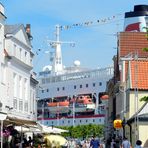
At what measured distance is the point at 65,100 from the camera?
196 m

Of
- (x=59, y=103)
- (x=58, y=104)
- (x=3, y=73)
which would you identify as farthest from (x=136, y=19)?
(x=59, y=103)

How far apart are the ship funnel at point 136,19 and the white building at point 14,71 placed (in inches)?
1498

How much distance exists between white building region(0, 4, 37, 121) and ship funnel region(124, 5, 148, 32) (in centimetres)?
3806

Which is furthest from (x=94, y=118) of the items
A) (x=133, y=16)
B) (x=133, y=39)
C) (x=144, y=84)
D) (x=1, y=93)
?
(x=1, y=93)

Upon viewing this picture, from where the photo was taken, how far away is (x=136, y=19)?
88.3 meters

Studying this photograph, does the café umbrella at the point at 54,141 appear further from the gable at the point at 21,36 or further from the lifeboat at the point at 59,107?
the lifeboat at the point at 59,107

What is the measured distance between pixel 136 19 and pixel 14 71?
45.8 meters

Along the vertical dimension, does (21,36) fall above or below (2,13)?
above

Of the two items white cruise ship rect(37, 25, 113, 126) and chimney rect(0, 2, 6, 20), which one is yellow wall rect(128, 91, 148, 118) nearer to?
chimney rect(0, 2, 6, 20)

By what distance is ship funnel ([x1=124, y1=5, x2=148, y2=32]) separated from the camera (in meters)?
87.5

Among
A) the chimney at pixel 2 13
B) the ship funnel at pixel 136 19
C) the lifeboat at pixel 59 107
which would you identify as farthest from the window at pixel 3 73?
the lifeboat at pixel 59 107

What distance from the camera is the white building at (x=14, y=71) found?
40537mm

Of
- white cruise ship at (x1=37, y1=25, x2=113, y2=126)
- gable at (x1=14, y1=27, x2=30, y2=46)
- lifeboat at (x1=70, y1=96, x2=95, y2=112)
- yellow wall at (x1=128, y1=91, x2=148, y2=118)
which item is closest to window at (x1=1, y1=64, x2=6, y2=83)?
gable at (x1=14, y1=27, x2=30, y2=46)

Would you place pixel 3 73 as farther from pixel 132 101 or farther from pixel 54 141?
pixel 132 101
